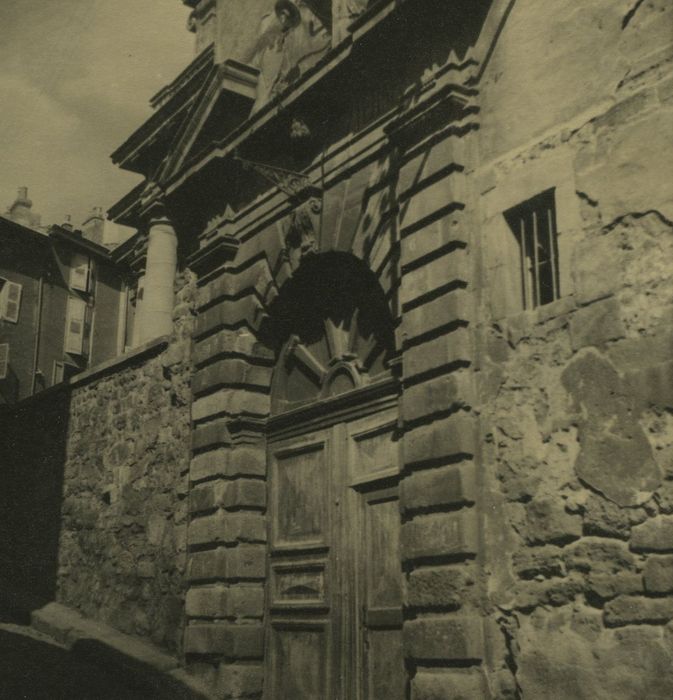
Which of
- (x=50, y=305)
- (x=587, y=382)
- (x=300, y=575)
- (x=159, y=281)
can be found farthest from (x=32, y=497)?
(x=50, y=305)

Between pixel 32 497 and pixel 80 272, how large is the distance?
11.2 metres

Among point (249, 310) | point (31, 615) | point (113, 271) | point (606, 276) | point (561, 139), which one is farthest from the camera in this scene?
point (113, 271)

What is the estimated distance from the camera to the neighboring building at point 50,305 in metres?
21.8

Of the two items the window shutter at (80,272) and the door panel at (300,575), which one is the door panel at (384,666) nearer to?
the door panel at (300,575)

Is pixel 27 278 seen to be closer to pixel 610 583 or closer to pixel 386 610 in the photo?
pixel 386 610

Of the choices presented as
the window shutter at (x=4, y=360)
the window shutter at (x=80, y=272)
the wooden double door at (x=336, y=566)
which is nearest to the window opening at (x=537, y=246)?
the wooden double door at (x=336, y=566)

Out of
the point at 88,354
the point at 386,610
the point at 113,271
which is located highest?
the point at 113,271

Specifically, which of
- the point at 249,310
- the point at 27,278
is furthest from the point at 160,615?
the point at 27,278

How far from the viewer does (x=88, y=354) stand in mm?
23328

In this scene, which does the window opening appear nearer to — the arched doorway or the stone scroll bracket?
the stone scroll bracket

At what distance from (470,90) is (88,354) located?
1802 centimetres

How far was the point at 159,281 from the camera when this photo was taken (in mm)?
11344

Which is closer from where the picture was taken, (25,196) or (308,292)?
(308,292)

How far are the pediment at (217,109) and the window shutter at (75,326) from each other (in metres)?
13.6
